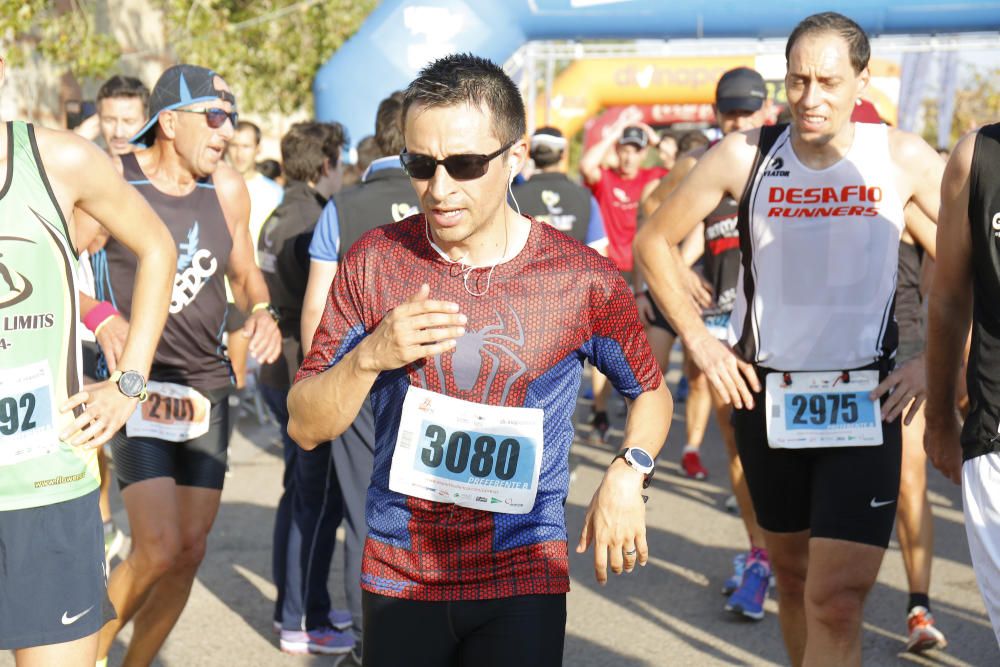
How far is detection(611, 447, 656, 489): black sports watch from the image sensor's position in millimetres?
2594

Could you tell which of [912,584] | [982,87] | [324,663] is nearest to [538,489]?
[324,663]

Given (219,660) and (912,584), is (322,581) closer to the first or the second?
(219,660)

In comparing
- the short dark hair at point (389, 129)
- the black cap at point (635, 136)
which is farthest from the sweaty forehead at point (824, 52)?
the black cap at point (635, 136)

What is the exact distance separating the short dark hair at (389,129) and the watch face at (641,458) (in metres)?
2.63

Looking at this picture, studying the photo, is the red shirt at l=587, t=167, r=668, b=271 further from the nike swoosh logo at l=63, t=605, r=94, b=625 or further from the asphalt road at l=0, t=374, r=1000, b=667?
the nike swoosh logo at l=63, t=605, r=94, b=625

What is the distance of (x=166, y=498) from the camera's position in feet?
14.2

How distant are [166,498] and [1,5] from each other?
7400 millimetres

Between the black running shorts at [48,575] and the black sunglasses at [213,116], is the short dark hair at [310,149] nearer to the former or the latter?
the black sunglasses at [213,116]

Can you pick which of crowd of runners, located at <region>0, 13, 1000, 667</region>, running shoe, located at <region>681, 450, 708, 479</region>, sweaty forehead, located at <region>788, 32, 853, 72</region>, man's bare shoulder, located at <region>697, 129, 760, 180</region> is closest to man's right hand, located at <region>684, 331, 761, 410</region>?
crowd of runners, located at <region>0, 13, 1000, 667</region>

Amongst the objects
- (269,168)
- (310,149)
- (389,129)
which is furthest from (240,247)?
(269,168)

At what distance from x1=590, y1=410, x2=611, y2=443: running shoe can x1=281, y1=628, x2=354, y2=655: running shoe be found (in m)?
4.79

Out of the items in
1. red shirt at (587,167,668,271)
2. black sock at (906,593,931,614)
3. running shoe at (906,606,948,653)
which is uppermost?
red shirt at (587,167,668,271)

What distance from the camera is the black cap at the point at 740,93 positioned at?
19.8ft

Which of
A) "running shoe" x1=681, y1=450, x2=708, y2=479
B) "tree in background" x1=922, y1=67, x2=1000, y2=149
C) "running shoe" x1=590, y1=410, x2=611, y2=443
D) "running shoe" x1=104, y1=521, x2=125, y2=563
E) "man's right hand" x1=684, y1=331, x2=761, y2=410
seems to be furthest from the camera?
"tree in background" x1=922, y1=67, x2=1000, y2=149
